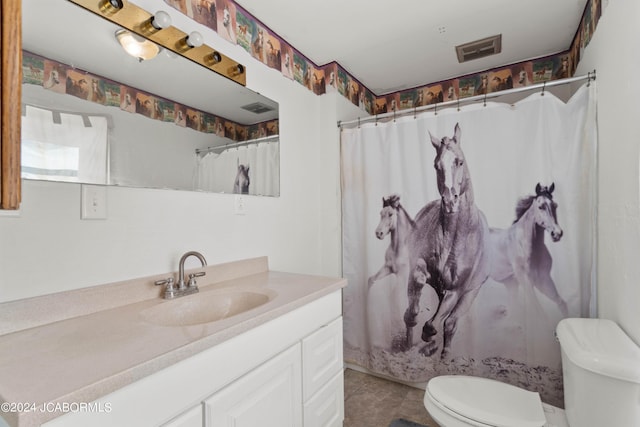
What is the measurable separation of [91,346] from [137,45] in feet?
3.63

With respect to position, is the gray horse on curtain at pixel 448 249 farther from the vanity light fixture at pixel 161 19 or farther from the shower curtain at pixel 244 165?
the vanity light fixture at pixel 161 19

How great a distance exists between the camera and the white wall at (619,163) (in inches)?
44.4

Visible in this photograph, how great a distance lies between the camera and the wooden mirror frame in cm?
53

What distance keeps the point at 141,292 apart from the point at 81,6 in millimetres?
1049

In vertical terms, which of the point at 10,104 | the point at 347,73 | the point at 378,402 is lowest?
the point at 378,402

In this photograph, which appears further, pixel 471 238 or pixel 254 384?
pixel 471 238

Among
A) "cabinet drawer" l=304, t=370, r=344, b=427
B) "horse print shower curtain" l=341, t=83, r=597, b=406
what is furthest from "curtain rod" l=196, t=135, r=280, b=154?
"cabinet drawer" l=304, t=370, r=344, b=427

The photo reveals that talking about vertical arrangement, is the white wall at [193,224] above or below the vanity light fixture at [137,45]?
below

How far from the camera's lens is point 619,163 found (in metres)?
1.28

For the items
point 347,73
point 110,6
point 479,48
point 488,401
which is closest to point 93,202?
point 110,6

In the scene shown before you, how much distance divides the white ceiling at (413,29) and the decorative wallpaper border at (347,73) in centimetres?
6

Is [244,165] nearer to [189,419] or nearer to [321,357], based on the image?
[321,357]

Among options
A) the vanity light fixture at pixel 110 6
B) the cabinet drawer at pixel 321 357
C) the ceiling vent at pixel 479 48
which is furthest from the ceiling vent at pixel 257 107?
the ceiling vent at pixel 479 48

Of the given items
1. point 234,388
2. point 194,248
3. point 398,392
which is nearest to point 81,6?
point 194,248
